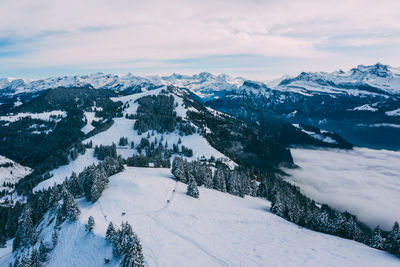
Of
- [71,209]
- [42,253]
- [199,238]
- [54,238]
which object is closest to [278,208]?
[199,238]

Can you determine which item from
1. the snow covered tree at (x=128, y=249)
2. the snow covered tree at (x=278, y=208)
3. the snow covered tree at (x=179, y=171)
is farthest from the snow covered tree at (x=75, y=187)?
the snow covered tree at (x=278, y=208)

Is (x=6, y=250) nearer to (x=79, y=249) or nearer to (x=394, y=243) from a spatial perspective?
(x=79, y=249)

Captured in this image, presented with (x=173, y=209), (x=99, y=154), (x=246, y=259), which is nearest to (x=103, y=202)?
(x=173, y=209)

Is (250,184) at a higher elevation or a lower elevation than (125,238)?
lower

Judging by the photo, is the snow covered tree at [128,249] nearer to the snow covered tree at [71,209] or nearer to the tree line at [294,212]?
the snow covered tree at [71,209]

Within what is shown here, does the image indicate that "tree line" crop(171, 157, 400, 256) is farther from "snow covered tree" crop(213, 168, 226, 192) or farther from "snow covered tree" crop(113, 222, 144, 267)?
"snow covered tree" crop(113, 222, 144, 267)

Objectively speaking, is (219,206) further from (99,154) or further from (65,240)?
(99,154)

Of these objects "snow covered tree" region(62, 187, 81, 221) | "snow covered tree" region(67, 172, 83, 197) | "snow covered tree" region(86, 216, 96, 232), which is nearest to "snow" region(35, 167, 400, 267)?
"snow covered tree" region(86, 216, 96, 232)

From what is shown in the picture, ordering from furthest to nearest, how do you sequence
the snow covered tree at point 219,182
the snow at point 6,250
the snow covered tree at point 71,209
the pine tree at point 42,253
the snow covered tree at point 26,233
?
the snow covered tree at point 219,182, the snow at point 6,250, the snow covered tree at point 26,233, the snow covered tree at point 71,209, the pine tree at point 42,253
